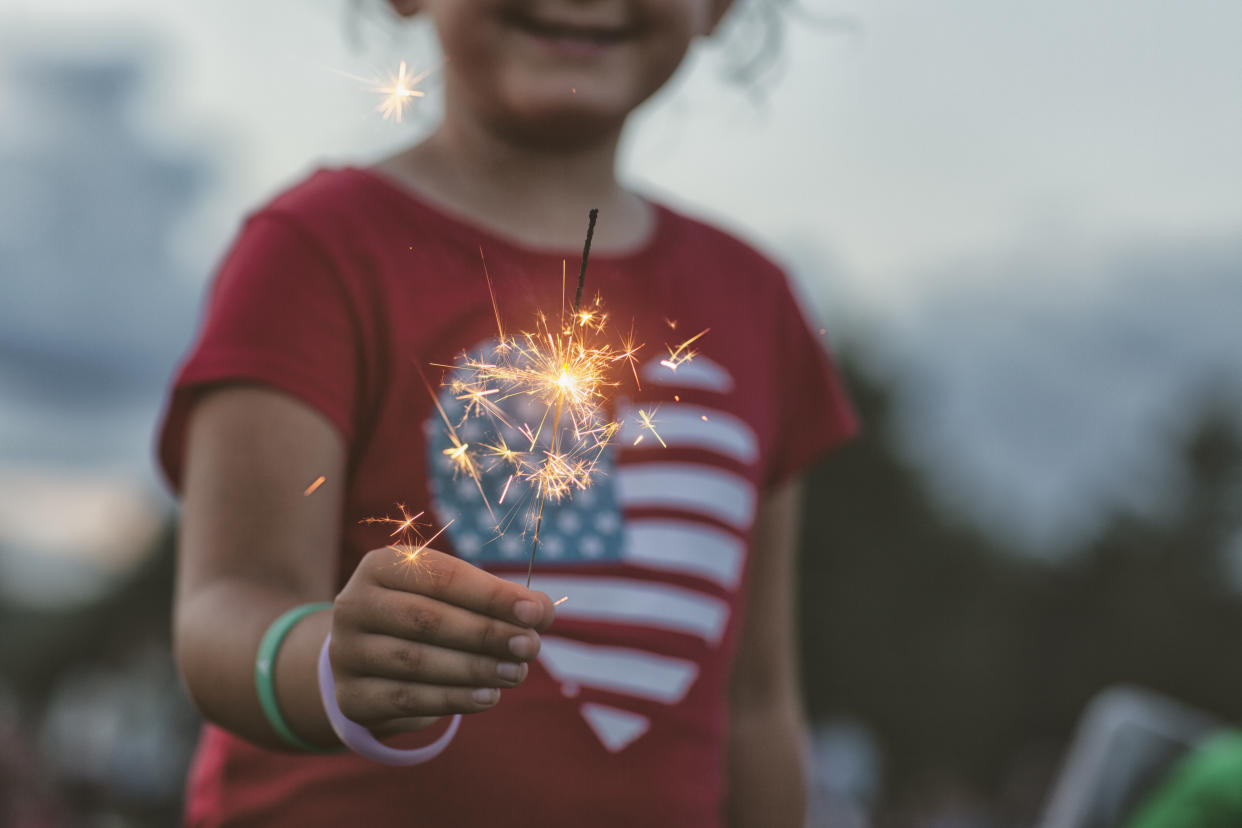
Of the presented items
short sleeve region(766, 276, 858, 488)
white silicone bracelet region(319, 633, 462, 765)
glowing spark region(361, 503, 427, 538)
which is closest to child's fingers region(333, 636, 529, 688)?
white silicone bracelet region(319, 633, 462, 765)

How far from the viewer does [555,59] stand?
1457 mm

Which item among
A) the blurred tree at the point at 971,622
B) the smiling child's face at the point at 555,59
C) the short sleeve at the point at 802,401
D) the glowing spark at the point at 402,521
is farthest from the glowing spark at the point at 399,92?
the blurred tree at the point at 971,622

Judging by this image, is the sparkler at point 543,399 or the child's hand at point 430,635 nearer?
the child's hand at point 430,635

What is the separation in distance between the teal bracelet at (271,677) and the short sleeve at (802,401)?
100 centimetres

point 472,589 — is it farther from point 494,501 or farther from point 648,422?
point 648,422

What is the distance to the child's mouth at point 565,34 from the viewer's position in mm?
1452

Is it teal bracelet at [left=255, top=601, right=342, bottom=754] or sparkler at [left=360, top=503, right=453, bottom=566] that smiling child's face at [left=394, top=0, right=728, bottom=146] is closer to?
sparkler at [left=360, top=503, right=453, bottom=566]

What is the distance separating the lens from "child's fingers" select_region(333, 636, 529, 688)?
3.08ft

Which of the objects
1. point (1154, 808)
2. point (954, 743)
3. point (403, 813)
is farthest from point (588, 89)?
point (954, 743)

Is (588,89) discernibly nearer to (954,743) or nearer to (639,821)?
(639,821)

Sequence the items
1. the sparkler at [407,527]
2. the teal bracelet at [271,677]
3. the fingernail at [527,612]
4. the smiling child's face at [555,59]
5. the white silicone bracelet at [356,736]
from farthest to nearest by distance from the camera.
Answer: the smiling child's face at [555,59]
the sparkler at [407,527]
the teal bracelet at [271,677]
the white silicone bracelet at [356,736]
the fingernail at [527,612]

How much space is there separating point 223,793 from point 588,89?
3.52 feet

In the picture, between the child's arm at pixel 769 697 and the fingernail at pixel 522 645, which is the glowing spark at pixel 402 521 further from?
the child's arm at pixel 769 697

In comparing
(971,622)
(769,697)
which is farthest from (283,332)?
(971,622)
